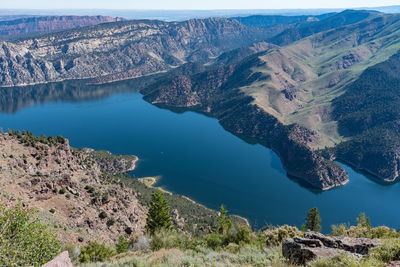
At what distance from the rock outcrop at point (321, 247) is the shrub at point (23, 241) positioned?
24.5 metres

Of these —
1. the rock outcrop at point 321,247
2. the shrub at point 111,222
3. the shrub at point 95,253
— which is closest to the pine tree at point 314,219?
the shrub at point 111,222

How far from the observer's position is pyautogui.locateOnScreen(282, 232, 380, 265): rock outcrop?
26.4 m

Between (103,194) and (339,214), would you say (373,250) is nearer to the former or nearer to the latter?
(103,194)

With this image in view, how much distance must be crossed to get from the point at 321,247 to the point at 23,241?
2955cm

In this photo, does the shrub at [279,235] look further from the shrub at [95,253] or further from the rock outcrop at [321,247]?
the shrub at [95,253]

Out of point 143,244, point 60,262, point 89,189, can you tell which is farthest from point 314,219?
point 60,262

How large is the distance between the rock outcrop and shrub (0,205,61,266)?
24.5 meters

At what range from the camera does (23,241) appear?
30078mm

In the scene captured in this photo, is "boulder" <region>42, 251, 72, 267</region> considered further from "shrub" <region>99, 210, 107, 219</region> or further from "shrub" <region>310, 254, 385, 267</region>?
"shrub" <region>99, 210, 107, 219</region>

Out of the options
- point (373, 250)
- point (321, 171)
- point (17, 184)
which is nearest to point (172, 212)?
point (17, 184)

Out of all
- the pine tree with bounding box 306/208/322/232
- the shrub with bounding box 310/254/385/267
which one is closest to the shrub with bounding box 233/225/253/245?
the shrub with bounding box 310/254/385/267

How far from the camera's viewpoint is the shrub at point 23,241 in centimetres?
2828

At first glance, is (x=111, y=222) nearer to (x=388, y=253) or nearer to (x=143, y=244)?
(x=143, y=244)

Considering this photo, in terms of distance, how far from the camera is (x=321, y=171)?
178625 mm
